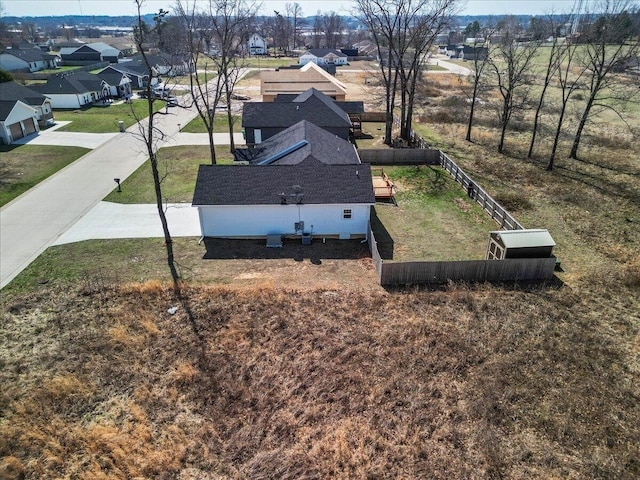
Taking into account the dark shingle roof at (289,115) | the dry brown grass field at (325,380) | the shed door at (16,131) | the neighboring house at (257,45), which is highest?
the neighboring house at (257,45)

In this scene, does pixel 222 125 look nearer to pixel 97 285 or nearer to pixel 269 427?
pixel 97 285

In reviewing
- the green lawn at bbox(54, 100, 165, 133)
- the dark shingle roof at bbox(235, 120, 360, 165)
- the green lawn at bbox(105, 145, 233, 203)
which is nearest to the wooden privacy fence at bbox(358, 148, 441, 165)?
the dark shingle roof at bbox(235, 120, 360, 165)

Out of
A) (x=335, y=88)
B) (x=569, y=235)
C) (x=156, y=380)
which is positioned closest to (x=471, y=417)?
(x=156, y=380)

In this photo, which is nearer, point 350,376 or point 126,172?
point 350,376

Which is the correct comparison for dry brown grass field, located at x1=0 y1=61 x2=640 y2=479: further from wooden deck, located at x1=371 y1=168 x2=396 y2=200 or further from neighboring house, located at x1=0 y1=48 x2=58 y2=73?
neighboring house, located at x1=0 y1=48 x2=58 y2=73

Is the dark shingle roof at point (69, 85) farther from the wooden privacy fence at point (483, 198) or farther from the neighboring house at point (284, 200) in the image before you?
the wooden privacy fence at point (483, 198)

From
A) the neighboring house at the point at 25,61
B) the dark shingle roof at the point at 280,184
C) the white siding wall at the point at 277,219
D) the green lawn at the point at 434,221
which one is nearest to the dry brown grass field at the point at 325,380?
the green lawn at the point at 434,221
